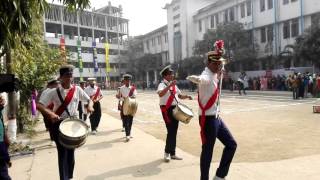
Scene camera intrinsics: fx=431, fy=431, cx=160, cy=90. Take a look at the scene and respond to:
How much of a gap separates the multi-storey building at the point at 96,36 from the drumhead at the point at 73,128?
6737 centimetres

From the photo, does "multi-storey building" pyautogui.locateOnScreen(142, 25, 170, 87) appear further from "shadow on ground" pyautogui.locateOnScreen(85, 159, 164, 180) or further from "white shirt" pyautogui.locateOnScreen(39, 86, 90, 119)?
"white shirt" pyautogui.locateOnScreen(39, 86, 90, 119)

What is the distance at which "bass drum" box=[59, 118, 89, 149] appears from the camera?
224 inches

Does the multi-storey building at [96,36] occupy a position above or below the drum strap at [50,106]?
above

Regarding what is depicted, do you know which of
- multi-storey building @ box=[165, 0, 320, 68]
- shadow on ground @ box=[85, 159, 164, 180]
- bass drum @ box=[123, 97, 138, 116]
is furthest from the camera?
multi-storey building @ box=[165, 0, 320, 68]

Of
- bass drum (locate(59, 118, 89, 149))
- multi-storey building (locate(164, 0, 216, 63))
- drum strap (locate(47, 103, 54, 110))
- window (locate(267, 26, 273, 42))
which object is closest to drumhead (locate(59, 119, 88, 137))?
bass drum (locate(59, 118, 89, 149))

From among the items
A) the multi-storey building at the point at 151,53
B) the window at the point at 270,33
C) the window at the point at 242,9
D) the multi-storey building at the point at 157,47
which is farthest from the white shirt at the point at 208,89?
the multi-storey building at the point at 157,47

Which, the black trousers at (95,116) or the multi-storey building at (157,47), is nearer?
the black trousers at (95,116)

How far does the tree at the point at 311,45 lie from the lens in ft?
93.9

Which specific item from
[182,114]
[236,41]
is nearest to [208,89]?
[182,114]

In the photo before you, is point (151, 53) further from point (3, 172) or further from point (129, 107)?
point (3, 172)

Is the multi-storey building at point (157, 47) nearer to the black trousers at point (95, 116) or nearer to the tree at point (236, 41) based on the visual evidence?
the tree at point (236, 41)

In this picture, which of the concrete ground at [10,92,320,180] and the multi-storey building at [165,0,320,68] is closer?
the concrete ground at [10,92,320,180]

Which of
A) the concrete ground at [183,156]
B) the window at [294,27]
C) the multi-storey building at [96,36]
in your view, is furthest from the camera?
the multi-storey building at [96,36]

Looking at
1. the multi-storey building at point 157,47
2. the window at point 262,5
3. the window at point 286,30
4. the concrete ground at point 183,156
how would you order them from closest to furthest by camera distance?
the concrete ground at point 183,156 < the window at point 286,30 < the window at point 262,5 < the multi-storey building at point 157,47
